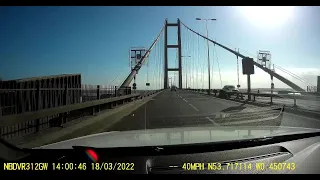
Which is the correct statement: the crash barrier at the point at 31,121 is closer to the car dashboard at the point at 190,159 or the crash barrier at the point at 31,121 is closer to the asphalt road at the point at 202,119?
the asphalt road at the point at 202,119

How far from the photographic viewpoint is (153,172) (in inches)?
154

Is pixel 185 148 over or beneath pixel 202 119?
over

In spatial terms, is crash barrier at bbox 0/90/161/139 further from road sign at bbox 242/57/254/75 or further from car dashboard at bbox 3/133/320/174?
road sign at bbox 242/57/254/75

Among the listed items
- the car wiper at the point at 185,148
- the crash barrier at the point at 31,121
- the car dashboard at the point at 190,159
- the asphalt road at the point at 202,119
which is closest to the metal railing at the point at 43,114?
the crash barrier at the point at 31,121

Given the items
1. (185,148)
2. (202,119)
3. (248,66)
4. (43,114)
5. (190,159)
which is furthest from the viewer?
(248,66)

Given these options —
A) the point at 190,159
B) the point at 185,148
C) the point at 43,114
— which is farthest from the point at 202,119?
the point at 190,159

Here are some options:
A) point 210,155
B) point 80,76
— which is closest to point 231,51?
point 80,76

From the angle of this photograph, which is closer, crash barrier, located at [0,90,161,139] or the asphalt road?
crash barrier, located at [0,90,161,139]

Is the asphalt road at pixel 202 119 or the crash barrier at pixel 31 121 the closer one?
the crash barrier at pixel 31 121

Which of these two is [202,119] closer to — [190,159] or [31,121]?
[31,121]

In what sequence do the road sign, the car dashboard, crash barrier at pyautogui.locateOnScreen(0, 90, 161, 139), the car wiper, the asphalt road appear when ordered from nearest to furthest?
1. the car dashboard
2. the car wiper
3. crash barrier at pyautogui.locateOnScreen(0, 90, 161, 139)
4. the asphalt road
5. the road sign

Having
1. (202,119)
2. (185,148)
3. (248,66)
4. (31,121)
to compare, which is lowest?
(202,119)

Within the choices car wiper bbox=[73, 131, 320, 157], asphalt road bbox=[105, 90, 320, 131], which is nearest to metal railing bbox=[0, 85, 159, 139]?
asphalt road bbox=[105, 90, 320, 131]

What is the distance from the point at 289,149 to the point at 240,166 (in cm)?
119
